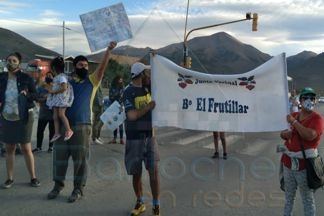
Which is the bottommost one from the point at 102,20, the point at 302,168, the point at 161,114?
the point at 302,168

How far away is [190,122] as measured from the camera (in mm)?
6367

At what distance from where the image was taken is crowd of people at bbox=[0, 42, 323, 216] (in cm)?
→ 505

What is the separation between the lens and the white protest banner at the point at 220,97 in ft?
19.8

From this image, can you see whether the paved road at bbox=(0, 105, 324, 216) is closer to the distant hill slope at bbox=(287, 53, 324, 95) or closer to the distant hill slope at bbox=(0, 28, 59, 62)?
the distant hill slope at bbox=(0, 28, 59, 62)

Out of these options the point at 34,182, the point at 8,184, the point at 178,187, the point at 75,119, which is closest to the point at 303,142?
the point at 178,187

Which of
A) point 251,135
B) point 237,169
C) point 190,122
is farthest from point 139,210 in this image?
point 251,135

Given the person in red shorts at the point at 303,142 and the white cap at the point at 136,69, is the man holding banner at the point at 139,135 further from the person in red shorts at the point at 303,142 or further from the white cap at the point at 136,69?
the person in red shorts at the point at 303,142

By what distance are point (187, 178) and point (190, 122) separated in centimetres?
212

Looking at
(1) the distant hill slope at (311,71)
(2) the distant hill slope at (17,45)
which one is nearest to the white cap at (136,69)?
(2) the distant hill slope at (17,45)

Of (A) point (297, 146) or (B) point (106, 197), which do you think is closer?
(A) point (297, 146)

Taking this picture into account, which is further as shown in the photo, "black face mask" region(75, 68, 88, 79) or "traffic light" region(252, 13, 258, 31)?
"traffic light" region(252, 13, 258, 31)

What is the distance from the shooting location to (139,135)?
234 inches

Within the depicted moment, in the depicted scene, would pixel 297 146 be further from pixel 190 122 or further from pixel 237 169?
pixel 237 169

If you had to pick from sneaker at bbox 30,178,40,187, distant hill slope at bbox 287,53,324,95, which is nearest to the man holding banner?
sneaker at bbox 30,178,40,187
